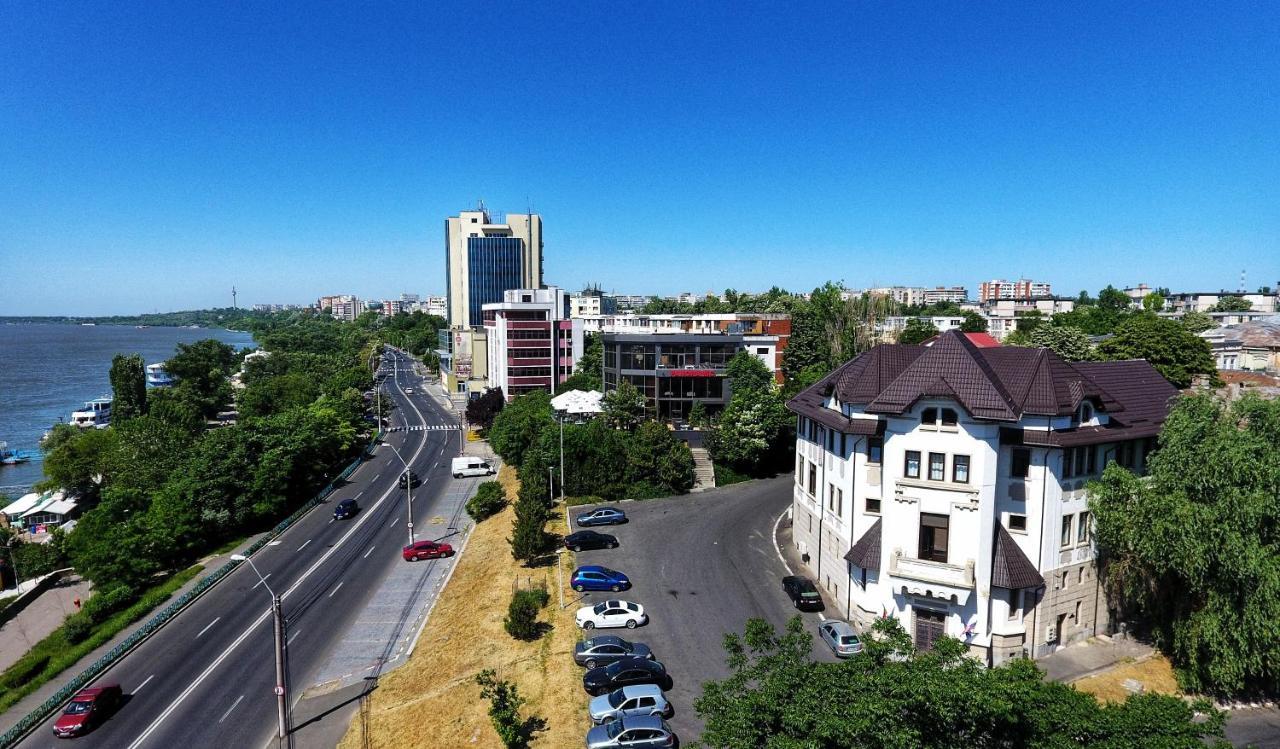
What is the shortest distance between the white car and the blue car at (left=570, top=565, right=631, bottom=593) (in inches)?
129

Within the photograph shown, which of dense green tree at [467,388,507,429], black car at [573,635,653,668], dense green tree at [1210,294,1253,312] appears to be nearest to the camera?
black car at [573,635,653,668]

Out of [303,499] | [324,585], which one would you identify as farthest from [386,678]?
[303,499]

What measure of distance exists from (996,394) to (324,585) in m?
43.8

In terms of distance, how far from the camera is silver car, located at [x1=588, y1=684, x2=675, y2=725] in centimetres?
2702

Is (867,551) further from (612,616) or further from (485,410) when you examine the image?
(485,410)

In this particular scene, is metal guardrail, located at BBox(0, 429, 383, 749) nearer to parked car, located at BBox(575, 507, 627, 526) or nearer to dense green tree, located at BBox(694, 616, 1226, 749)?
parked car, located at BBox(575, 507, 627, 526)

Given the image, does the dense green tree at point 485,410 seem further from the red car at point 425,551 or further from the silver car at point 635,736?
the silver car at point 635,736

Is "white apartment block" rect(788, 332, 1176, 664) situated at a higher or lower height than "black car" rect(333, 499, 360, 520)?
higher

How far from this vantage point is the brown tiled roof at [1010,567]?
104ft

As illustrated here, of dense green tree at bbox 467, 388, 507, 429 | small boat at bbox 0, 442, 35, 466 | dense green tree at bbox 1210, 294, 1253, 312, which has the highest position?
dense green tree at bbox 1210, 294, 1253, 312

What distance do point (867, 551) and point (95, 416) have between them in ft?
434

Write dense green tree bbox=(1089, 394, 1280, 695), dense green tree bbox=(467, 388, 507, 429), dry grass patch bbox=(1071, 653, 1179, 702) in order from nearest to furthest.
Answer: dense green tree bbox=(1089, 394, 1280, 695), dry grass patch bbox=(1071, 653, 1179, 702), dense green tree bbox=(467, 388, 507, 429)

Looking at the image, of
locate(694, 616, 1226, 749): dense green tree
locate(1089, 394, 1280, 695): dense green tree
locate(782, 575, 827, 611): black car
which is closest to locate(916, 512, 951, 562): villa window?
locate(782, 575, 827, 611): black car

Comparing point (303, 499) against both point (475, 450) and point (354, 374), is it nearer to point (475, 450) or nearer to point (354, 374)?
point (475, 450)
